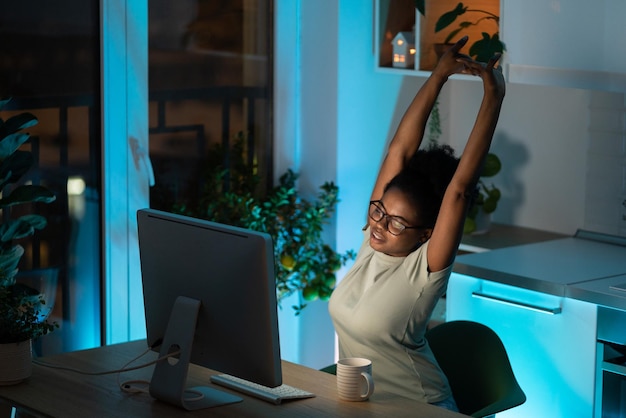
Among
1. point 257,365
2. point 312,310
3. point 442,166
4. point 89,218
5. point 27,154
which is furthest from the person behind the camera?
point 312,310

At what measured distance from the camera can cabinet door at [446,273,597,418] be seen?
3.49 m

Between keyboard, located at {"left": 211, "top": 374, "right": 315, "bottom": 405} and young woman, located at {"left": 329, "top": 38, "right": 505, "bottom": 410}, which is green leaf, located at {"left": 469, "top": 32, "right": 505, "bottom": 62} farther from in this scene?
keyboard, located at {"left": 211, "top": 374, "right": 315, "bottom": 405}

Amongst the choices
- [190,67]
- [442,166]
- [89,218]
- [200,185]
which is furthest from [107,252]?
[442,166]

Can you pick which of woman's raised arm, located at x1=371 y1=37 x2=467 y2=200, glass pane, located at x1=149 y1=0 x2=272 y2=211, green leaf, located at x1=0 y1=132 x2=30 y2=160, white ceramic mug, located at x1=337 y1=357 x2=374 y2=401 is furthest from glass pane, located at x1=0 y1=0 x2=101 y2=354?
white ceramic mug, located at x1=337 y1=357 x2=374 y2=401

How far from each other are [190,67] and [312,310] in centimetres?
122

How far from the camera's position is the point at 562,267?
12.2ft

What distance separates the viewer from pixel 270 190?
4.54 m

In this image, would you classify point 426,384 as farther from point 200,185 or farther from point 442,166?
point 200,185

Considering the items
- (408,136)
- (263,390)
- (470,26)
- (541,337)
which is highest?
(470,26)

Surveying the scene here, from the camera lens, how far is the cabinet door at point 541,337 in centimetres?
349

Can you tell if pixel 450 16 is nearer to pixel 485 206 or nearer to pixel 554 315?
pixel 485 206

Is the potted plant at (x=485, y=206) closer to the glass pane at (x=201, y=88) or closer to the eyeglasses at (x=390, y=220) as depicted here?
the glass pane at (x=201, y=88)

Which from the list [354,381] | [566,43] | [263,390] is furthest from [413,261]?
[566,43]

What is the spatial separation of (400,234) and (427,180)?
0.19 metres
